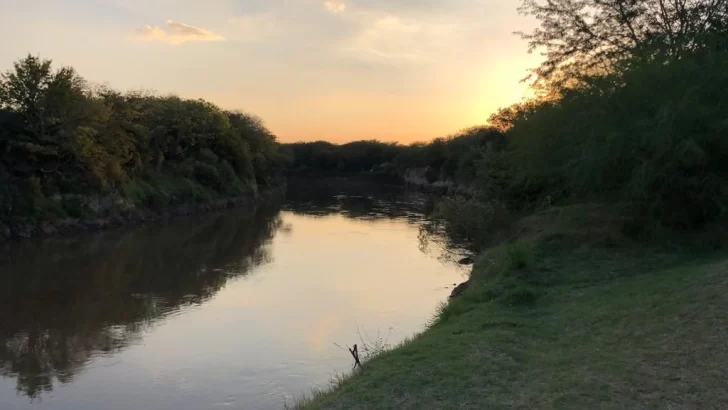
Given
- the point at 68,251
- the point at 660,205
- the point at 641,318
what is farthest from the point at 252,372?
the point at 68,251

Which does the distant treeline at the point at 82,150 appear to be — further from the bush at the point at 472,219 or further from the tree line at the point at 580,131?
the bush at the point at 472,219

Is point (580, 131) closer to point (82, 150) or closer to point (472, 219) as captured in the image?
point (472, 219)

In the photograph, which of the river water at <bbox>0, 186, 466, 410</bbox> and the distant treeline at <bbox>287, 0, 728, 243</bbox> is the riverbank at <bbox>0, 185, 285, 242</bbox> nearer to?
the river water at <bbox>0, 186, 466, 410</bbox>

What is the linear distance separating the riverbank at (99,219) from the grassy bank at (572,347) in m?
25.8

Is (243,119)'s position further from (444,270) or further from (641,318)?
(641,318)

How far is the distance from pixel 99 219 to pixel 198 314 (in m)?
21.5

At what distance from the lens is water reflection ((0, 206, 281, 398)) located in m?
13.2

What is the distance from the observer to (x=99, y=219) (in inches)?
1371

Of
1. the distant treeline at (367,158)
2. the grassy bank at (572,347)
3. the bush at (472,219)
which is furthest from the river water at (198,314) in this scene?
the distant treeline at (367,158)

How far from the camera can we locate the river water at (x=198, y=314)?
1123 centimetres

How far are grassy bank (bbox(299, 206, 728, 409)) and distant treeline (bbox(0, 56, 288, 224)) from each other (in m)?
27.5

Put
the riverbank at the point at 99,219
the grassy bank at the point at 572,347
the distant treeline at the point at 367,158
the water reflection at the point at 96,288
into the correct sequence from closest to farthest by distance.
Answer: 1. the grassy bank at the point at 572,347
2. the water reflection at the point at 96,288
3. the riverbank at the point at 99,219
4. the distant treeline at the point at 367,158

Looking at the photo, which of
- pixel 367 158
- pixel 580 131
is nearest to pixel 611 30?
pixel 580 131

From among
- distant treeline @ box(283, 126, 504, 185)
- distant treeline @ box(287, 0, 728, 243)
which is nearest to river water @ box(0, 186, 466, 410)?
distant treeline @ box(287, 0, 728, 243)
